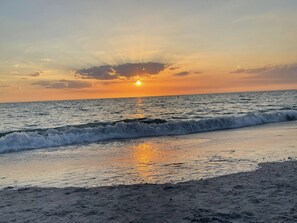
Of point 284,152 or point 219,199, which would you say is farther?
point 284,152

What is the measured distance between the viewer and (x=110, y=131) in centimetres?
2353

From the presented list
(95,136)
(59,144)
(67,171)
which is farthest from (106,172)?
(95,136)

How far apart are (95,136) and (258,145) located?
11.4 meters

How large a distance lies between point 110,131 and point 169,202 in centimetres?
1699

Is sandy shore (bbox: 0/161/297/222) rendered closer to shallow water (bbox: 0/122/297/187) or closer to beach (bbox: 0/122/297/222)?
Result: beach (bbox: 0/122/297/222)

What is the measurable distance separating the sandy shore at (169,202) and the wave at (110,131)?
1111cm

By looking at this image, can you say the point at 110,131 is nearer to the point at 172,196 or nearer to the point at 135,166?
the point at 135,166

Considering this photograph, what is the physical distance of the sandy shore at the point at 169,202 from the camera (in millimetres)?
5971

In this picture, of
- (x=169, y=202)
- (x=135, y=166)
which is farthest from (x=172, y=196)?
(x=135, y=166)

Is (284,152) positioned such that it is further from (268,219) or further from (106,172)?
(268,219)

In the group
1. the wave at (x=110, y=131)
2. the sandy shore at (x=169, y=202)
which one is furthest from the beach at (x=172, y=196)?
the wave at (x=110, y=131)

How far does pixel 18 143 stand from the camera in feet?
63.0

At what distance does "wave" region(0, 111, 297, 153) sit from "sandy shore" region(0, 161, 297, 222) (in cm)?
1111

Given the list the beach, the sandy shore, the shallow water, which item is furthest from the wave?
the sandy shore
